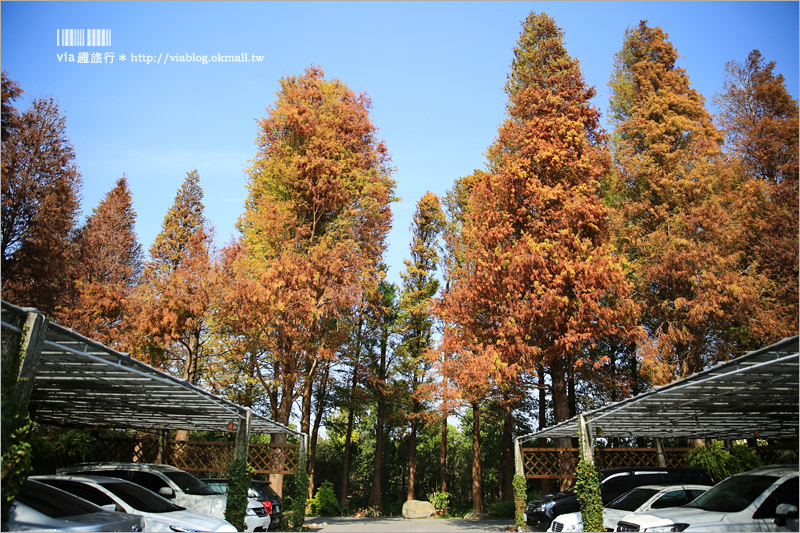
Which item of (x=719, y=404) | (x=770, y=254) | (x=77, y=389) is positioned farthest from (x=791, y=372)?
(x=770, y=254)

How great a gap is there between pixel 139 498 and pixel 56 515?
9.60ft

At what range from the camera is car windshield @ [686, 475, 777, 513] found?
307 inches

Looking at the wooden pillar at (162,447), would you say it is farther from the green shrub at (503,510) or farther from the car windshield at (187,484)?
the green shrub at (503,510)

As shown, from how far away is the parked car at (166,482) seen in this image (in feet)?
35.5

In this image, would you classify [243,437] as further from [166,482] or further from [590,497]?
[590,497]

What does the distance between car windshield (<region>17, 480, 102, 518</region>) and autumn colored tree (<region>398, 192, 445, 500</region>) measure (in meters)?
20.0

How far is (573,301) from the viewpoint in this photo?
51.2 feet

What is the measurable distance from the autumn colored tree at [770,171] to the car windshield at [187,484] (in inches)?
739

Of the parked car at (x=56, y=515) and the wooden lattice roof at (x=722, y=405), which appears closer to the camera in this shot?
the parked car at (x=56, y=515)

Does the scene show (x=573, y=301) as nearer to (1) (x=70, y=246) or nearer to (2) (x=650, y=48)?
(2) (x=650, y=48)

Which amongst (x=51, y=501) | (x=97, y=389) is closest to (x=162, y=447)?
(x=97, y=389)

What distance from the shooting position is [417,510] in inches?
930

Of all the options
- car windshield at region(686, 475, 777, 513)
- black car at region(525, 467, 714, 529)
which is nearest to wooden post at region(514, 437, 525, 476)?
black car at region(525, 467, 714, 529)

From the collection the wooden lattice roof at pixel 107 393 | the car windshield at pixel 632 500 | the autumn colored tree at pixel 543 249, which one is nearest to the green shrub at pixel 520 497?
the autumn colored tree at pixel 543 249
